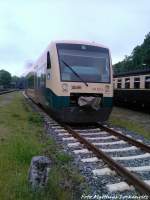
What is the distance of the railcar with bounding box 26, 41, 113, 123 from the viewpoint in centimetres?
1288

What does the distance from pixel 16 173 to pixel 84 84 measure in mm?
7183

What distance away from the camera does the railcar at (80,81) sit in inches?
507

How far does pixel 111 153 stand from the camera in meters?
8.59

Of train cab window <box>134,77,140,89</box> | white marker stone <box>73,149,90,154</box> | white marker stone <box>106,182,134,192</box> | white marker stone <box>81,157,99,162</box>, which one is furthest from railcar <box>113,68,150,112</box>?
white marker stone <box>106,182,134,192</box>

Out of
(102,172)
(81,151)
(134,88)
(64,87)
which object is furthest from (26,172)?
(134,88)

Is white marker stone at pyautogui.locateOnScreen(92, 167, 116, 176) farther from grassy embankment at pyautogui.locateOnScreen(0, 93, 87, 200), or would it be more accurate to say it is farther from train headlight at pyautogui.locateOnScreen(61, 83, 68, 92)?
train headlight at pyautogui.locateOnScreen(61, 83, 68, 92)

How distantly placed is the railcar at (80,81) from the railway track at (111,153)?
2.03 ft

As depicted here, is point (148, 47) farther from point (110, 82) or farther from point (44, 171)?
point (44, 171)

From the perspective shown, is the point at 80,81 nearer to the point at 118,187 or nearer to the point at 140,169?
the point at 140,169

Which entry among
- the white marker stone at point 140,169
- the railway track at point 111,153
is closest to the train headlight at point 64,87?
the railway track at point 111,153

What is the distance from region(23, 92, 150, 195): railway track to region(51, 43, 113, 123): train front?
562 millimetres

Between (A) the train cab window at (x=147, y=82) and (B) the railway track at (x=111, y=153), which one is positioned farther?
(A) the train cab window at (x=147, y=82)

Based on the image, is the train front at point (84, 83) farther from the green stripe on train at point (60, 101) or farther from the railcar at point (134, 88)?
the railcar at point (134, 88)

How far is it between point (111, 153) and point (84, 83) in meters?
4.91
